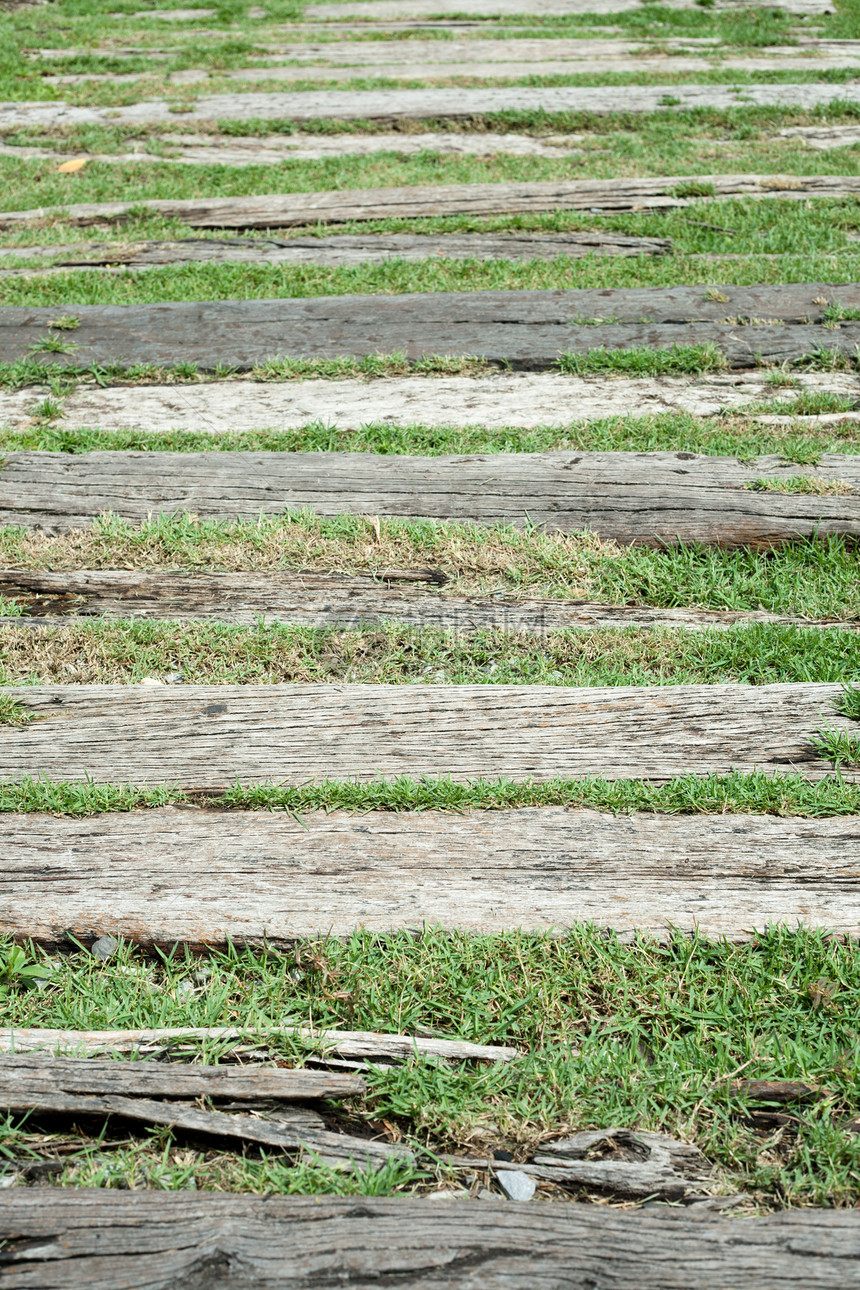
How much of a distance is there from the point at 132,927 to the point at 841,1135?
6.39 ft

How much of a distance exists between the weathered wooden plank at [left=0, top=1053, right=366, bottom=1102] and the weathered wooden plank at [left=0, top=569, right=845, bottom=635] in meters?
2.08

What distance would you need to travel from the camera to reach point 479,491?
4836 mm

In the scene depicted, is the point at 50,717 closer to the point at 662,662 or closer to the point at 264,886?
the point at 264,886

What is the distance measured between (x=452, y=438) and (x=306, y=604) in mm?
1719

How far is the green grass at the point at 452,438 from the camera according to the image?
5.30 meters

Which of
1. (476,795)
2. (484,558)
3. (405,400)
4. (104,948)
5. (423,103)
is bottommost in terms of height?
(104,948)

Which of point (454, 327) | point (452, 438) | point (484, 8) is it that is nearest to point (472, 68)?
point (484, 8)

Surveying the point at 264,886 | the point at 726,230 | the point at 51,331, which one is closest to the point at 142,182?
the point at 51,331

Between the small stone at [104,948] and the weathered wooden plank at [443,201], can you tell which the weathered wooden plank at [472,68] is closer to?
the weathered wooden plank at [443,201]

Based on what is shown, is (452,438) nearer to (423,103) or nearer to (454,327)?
(454,327)

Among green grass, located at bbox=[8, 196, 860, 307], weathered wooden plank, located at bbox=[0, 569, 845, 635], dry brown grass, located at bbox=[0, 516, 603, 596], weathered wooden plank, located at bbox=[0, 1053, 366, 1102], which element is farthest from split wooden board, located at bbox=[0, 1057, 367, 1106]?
green grass, located at bbox=[8, 196, 860, 307]

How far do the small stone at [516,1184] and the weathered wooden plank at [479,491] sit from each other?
3.03 m

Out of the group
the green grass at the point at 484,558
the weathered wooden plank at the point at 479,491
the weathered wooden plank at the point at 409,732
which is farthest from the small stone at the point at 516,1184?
the weathered wooden plank at the point at 479,491

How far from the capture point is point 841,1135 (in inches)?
88.7
